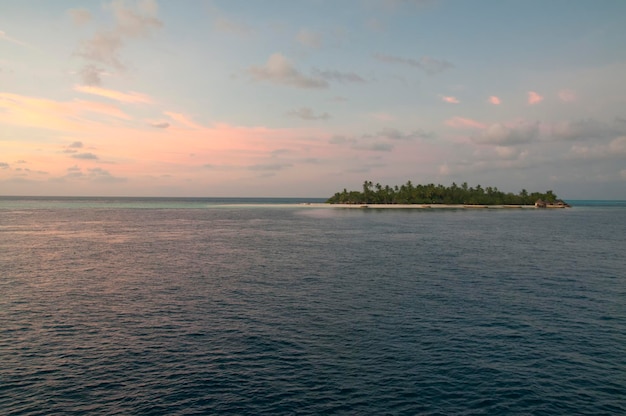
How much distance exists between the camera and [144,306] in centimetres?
4712

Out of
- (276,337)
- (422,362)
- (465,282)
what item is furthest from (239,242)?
(422,362)

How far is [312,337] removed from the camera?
37.0 metres

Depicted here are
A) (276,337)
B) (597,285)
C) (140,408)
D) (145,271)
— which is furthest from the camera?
(145,271)

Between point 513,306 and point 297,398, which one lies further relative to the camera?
point 513,306

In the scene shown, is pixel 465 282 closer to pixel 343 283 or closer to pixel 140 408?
pixel 343 283

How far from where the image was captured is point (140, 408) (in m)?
25.4

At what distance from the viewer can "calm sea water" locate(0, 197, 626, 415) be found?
2681cm

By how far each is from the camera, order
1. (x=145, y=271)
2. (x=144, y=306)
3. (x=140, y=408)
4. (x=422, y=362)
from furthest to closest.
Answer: (x=145, y=271)
(x=144, y=306)
(x=422, y=362)
(x=140, y=408)

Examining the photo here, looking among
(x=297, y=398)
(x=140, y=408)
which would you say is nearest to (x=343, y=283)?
(x=297, y=398)

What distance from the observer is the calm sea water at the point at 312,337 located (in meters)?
26.8

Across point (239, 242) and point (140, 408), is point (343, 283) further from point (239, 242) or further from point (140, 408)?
point (239, 242)

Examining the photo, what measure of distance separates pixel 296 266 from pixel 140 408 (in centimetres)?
4699

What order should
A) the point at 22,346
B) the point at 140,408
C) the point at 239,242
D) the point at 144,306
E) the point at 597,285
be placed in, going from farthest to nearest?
1. the point at 239,242
2. the point at 597,285
3. the point at 144,306
4. the point at 22,346
5. the point at 140,408

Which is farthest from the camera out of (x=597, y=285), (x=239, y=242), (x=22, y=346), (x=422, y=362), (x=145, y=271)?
(x=239, y=242)
